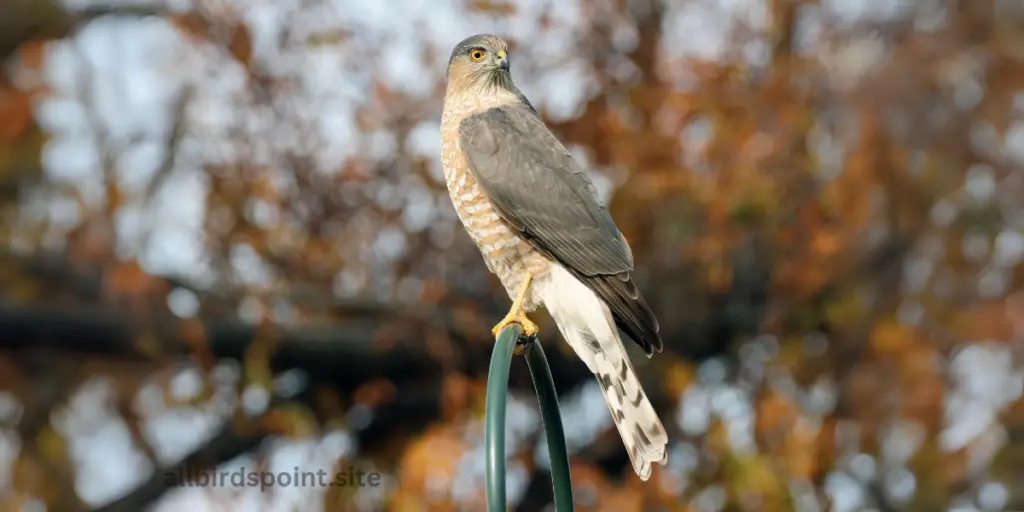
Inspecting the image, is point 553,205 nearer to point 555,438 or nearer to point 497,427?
point 555,438

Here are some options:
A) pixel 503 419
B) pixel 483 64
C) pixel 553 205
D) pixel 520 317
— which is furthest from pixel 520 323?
pixel 483 64

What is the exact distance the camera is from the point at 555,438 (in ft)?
9.73

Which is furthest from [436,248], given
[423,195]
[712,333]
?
[712,333]

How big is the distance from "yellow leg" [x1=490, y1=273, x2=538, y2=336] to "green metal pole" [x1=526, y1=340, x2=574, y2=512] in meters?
0.24

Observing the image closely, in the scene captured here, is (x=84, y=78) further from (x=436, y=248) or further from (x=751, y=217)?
(x=751, y=217)

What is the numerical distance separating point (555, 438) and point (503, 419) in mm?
364

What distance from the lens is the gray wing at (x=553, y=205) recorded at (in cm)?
321

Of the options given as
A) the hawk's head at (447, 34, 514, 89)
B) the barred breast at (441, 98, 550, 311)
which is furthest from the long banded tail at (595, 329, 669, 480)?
the hawk's head at (447, 34, 514, 89)

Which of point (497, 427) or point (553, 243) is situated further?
point (553, 243)

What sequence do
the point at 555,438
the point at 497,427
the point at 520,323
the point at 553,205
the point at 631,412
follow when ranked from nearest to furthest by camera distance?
the point at 497,427 < the point at 555,438 < the point at 631,412 < the point at 520,323 < the point at 553,205

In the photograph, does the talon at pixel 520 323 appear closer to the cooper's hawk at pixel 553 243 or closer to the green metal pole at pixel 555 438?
the cooper's hawk at pixel 553 243

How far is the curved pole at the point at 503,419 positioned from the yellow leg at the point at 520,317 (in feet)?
0.17

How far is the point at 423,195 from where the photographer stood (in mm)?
7090

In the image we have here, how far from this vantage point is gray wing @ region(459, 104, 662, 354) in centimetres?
321
